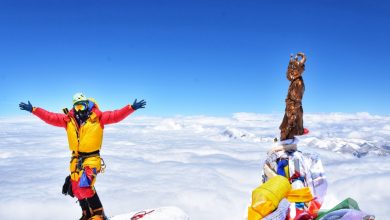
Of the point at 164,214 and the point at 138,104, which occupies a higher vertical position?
the point at 138,104

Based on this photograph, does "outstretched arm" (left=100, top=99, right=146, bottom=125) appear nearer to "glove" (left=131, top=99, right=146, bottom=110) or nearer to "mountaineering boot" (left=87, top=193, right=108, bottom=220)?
"glove" (left=131, top=99, right=146, bottom=110)

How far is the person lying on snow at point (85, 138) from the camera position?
738cm

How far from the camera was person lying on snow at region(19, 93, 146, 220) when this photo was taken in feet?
24.2

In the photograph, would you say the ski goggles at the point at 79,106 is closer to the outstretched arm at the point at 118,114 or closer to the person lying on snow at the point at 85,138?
the person lying on snow at the point at 85,138

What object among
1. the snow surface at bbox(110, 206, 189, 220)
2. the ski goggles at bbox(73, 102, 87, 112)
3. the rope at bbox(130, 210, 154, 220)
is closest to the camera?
the ski goggles at bbox(73, 102, 87, 112)

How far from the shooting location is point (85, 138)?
7.36 m

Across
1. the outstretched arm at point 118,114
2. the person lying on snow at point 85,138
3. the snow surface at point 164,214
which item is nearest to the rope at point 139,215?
the snow surface at point 164,214

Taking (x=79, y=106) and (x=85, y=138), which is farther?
(x=79, y=106)

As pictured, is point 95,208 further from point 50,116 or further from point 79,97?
point 79,97

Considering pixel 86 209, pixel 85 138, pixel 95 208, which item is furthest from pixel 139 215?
pixel 85 138

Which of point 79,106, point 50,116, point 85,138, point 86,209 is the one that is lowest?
point 86,209

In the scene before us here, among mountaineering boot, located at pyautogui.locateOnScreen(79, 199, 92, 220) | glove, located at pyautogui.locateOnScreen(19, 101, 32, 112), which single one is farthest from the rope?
glove, located at pyautogui.locateOnScreen(19, 101, 32, 112)

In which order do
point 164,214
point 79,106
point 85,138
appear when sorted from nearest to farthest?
point 85,138 < point 79,106 < point 164,214

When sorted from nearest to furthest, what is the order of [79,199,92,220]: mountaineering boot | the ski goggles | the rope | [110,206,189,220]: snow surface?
the ski goggles < [79,199,92,220]: mountaineering boot < [110,206,189,220]: snow surface < the rope
